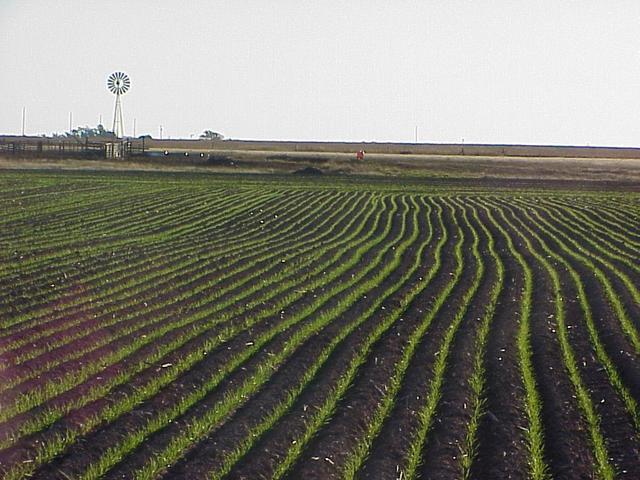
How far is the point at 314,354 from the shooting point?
10.3 m

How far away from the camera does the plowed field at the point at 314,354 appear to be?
23.6 feet

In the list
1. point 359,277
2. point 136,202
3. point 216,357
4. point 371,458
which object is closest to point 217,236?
point 359,277

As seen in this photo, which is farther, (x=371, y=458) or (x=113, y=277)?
(x=113, y=277)

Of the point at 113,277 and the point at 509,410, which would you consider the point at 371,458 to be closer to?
the point at 509,410

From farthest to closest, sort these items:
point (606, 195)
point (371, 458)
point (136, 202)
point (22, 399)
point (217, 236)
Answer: point (606, 195), point (136, 202), point (217, 236), point (22, 399), point (371, 458)

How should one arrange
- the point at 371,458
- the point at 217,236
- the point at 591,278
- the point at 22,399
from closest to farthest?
the point at 371,458 < the point at 22,399 < the point at 591,278 < the point at 217,236

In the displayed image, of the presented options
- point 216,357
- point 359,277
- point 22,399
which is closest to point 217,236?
point 359,277

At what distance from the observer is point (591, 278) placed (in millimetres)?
16266

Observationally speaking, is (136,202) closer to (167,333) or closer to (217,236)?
(217,236)

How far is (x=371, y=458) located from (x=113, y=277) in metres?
8.96

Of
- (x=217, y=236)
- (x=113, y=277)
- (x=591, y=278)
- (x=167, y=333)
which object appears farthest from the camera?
(x=217, y=236)

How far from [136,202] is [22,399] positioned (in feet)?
69.6

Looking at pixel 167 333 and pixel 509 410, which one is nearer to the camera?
pixel 509 410

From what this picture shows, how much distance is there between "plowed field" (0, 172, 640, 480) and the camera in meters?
7.21
